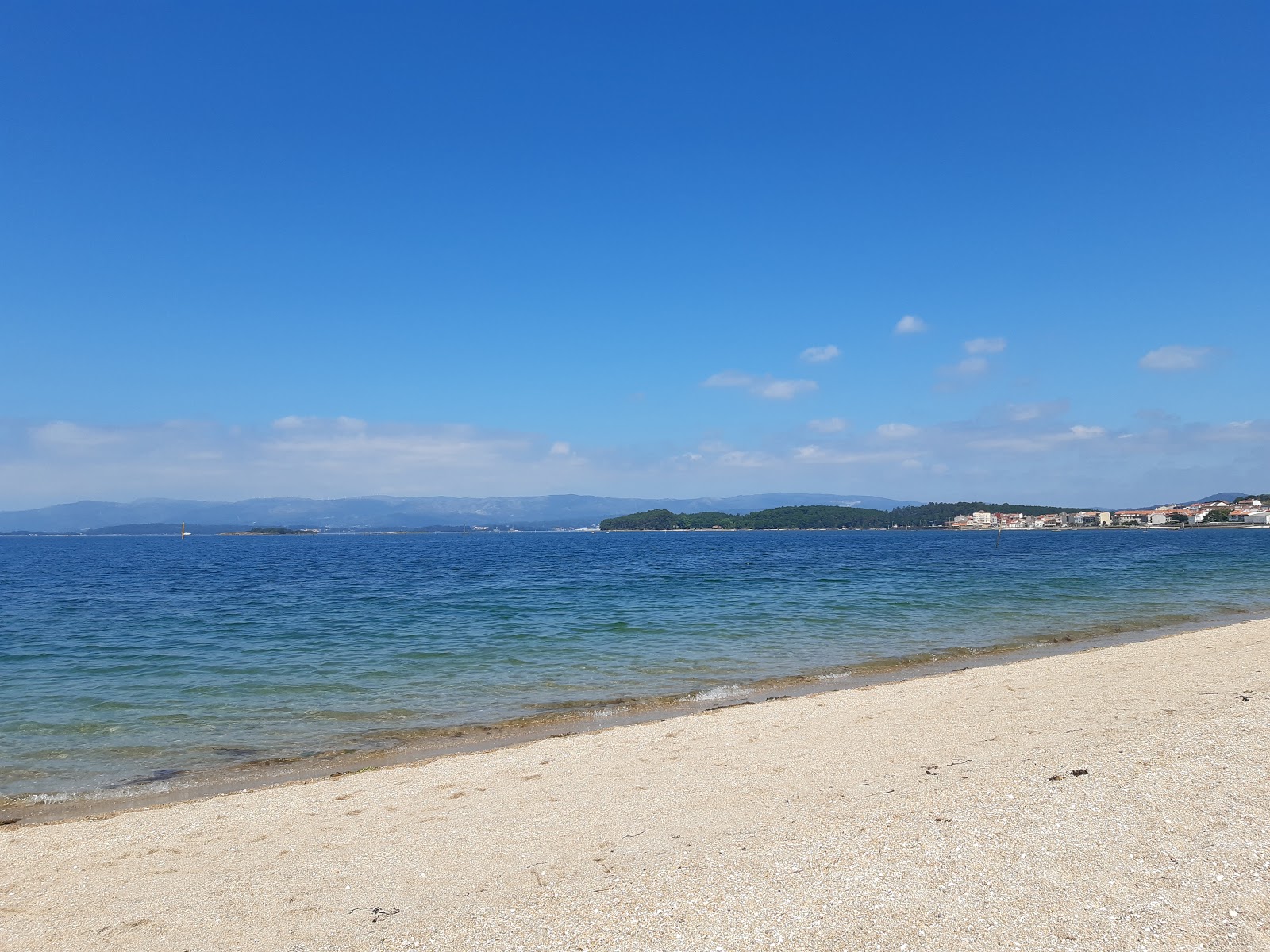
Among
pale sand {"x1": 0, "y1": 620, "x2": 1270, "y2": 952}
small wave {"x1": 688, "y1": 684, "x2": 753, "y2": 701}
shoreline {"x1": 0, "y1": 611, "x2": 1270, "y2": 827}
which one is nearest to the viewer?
pale sand {"x1": 0, "y1": 620, "x2": 1270, "y2": 952}

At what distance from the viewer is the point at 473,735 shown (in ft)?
41.2

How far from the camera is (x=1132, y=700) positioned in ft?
39.3

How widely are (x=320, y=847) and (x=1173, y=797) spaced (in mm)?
7956

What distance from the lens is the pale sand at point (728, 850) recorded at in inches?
202

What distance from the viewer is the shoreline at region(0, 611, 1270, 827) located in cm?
983

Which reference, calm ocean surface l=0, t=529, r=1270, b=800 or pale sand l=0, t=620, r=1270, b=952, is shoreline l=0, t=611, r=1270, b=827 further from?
pale sand l=0, t=620, r=1270, b=952

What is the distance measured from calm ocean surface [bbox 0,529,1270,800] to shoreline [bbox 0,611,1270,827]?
0.21 m

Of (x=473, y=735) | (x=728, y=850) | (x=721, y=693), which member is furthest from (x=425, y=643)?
(x=728, y=850)

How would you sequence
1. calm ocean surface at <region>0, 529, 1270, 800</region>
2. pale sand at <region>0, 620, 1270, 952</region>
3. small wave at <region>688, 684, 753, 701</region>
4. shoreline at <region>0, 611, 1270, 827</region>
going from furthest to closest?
small wave at <region>688, 684, 753, 701</region>
calm ocean surface at <region>0, 529, 1270, 800</region>
shoreline at <region>0, 611, 1270, 827</region>
pale sand at <region>0, 620, 1270, 952</region>

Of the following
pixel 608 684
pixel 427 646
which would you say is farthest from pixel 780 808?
pixel 427 646

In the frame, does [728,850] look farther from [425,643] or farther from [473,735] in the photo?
[425,643]

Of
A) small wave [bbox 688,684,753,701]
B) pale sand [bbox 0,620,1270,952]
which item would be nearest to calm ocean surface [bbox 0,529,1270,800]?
small wave [bbox 688,684,753,701]

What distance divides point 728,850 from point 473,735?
6.95 meters

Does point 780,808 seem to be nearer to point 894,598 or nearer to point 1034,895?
point 1034,895
